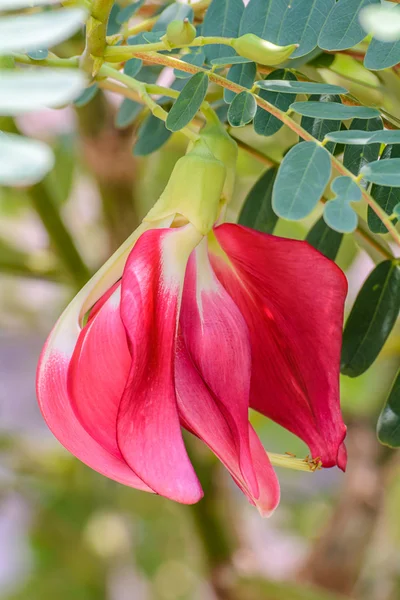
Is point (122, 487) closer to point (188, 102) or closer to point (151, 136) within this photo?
point (151, 136)

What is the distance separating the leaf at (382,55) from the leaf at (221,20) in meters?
0.06

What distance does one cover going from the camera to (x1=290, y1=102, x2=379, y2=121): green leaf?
0.88 feet

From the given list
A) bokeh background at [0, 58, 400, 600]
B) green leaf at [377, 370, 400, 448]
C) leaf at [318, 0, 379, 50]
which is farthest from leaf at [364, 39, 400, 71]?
bokeh background at [0, 58, 400, 600]

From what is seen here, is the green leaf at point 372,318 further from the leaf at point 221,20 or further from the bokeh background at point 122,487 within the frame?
the bokeh background at point 122,487

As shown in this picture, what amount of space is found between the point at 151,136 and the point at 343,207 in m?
0.17

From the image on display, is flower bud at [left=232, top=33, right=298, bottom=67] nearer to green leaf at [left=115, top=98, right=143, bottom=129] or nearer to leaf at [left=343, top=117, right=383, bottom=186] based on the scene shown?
leaf at [left=343, top=117, right=383, bottom=186]

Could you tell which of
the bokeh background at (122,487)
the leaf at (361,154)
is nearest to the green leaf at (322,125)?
the leaf at (361,154)

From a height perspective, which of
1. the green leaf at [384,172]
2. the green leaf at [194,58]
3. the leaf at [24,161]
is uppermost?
the leaf at [24,161]

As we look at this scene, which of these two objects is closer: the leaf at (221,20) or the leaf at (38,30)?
the leaf at (38,30)

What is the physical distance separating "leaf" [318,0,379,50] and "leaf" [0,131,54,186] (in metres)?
0.13

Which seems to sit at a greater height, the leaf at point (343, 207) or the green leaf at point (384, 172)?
the green leaf at point (384, 172)

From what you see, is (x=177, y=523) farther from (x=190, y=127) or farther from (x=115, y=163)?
(x=190, y=127)

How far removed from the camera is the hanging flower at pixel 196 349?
0.23m

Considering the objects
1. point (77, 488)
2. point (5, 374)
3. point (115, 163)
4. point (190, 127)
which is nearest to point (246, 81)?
point (190, 127)
